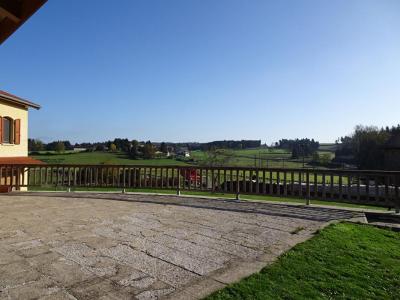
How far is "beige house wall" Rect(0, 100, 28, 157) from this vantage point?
13961 millimetres

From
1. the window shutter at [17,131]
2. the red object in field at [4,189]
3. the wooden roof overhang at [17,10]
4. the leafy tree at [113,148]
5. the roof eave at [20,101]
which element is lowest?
the red object in field at [4,189]

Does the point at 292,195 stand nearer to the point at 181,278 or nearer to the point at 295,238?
the point at 295,238

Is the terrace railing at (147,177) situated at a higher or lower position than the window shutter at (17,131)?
lower

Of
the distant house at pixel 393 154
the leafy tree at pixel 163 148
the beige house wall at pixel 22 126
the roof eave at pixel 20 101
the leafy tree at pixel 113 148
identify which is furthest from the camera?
the leafy tree at pixel 163 148

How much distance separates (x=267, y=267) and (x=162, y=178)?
661 cm

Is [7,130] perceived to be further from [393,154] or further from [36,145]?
[36,145]

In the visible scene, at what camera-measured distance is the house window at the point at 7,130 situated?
14.3 m

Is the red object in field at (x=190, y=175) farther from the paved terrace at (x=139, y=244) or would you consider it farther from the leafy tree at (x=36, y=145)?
the leafy tree at (x=36, y=145)

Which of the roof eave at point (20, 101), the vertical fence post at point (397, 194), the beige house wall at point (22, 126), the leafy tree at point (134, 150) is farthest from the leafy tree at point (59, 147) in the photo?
the vertical fence post at point (397, 194)

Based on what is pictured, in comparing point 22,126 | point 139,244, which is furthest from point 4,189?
point 139,244

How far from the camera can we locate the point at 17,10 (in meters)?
3.71

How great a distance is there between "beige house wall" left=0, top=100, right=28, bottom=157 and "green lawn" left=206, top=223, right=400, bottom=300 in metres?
13.7

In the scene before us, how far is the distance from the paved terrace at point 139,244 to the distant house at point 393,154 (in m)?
31.7

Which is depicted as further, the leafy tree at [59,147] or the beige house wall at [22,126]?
the leafy tree at [59,147]
